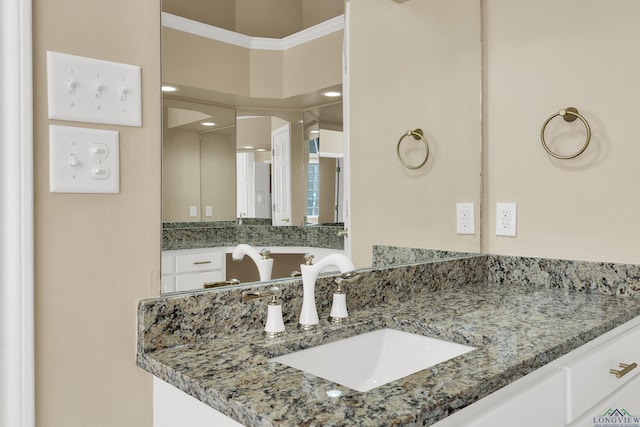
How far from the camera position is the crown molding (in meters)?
1.08

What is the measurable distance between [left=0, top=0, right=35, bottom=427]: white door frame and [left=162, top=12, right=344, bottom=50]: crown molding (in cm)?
30

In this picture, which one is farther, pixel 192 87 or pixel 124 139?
pixel 192 87

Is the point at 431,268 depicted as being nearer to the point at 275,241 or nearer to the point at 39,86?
the point at 275,241

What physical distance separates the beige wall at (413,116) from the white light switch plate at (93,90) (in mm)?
697

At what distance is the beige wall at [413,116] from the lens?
157 cm

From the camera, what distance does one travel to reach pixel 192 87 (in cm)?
110

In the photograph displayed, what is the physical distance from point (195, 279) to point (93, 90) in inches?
17.4

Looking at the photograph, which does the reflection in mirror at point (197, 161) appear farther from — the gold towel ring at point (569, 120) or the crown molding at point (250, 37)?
the gold towel ring at point (569, 120)

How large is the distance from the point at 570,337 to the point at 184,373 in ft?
2.73

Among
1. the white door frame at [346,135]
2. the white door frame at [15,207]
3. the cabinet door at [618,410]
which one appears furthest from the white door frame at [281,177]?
the cabinet door at [618,410]

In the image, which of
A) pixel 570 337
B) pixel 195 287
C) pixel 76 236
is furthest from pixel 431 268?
pixel 76 236

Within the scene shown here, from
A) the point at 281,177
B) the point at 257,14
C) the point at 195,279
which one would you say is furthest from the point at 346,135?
the point at 195,279

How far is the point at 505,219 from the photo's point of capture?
1.89 meters

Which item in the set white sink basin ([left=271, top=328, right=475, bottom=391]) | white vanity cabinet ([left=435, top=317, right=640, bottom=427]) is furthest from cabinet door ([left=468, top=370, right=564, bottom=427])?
white sink basin ([left=271, top=328, right=475, bottom=391])
